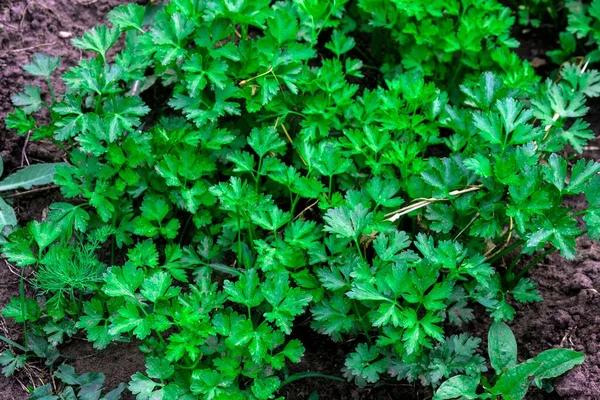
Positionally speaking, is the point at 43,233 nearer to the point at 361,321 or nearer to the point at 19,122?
the point at 19,122

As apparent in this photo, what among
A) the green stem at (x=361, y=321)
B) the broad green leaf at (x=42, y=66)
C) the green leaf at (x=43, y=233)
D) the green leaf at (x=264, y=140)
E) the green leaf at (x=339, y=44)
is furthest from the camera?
the green leaf at (x=339, y=44)

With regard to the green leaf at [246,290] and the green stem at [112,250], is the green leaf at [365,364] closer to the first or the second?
the green leaf at [246,290]

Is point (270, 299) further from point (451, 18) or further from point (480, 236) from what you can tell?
point (451, 18)

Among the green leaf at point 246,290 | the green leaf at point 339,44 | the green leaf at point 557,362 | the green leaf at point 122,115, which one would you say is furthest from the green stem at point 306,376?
the green leaf at point 339,44

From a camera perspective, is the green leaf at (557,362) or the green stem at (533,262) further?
the green stem at (533,262)

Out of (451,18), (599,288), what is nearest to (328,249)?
(599,288)

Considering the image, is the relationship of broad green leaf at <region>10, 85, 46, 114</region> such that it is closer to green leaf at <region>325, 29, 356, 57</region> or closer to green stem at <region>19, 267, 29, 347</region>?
green stem at <region>19, 267, 29, 347</region>

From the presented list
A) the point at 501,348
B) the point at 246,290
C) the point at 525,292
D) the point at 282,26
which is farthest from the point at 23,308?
the point at 525,292
